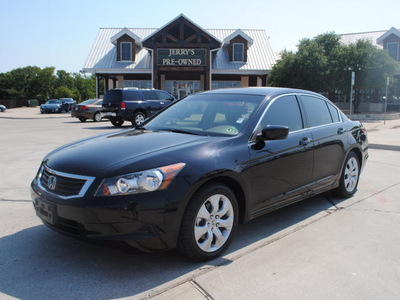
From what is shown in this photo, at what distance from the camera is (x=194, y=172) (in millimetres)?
3230

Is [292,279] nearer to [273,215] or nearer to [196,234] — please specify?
[196,234]

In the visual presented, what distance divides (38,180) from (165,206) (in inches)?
57.0

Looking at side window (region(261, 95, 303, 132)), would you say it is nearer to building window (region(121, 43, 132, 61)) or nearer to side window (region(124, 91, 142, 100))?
side window (region(124, 91, 142, 100))

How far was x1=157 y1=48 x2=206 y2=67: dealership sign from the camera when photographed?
95.8 feet

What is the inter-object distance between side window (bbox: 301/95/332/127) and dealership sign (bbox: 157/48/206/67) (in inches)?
975

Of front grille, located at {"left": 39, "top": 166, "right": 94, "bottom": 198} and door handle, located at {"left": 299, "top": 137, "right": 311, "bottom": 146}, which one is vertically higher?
door handle, located at {"left": 299, "top": 137, "right": 311, "bottom": 146}

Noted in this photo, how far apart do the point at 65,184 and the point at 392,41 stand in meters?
33.0

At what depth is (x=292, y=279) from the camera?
3.15 m

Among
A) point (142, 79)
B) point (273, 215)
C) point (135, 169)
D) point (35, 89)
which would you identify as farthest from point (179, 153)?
point (35, 89)

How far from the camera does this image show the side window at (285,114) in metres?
4.25

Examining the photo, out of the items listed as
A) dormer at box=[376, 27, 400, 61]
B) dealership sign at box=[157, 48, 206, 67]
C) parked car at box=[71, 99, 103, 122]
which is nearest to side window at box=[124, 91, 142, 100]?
parked car at box=[71, 99, 103, 122]

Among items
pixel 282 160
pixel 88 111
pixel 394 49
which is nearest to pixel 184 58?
pixel 88 111

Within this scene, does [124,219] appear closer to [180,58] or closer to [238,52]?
[180,58]

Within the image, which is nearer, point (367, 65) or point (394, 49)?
point (367, 65)
